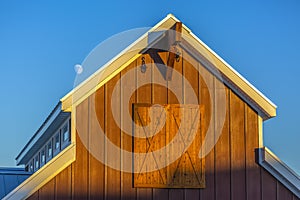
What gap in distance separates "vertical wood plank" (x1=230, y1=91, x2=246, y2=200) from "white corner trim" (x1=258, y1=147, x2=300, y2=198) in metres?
0.43

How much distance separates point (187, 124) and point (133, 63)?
5.70ft

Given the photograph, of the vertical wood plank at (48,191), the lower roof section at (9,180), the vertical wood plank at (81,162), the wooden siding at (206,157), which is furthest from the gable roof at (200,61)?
the lower roof section at (9,180)

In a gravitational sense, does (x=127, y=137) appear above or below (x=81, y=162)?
above

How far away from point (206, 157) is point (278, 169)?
5.19ft

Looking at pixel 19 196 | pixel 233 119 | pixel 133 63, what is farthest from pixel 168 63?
pixel 19 196

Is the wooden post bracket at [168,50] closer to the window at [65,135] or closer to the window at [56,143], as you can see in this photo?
the window at [65,135]

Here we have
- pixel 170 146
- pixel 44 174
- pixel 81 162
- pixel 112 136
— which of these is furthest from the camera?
pixel 170 146

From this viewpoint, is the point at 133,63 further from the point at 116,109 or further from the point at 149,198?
the point at 149,198

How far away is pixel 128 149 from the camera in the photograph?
51.5 ft

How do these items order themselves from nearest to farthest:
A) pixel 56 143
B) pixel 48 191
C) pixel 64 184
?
pixel 48 191 → pixel 64 184 → pixel 56 143

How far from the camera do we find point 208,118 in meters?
16.2

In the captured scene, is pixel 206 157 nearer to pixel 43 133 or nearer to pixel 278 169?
pixel 278 169

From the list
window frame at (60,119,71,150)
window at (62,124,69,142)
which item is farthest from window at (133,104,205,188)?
window at (62,124,69,142)

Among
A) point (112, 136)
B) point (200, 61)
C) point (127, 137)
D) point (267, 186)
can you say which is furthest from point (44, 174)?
point (267, 186)
